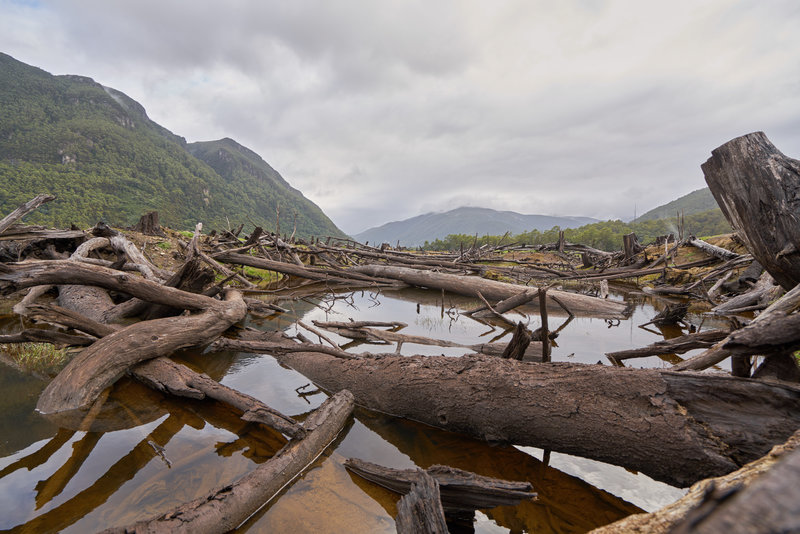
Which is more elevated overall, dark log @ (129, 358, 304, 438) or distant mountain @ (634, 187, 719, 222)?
distant mountain @ (634, 187, 719, 222)

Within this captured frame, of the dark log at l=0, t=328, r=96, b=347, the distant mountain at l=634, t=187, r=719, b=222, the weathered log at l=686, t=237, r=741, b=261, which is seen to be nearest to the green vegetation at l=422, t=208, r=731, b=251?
the weathered log at l=686, t=237, r=741, b=261

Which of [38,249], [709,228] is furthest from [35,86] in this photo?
[709,228]

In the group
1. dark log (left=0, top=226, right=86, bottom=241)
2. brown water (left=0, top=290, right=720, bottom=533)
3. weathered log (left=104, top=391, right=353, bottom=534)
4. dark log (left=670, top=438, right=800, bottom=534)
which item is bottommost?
brown water (left=0, top=290, right=720, bottom=533)

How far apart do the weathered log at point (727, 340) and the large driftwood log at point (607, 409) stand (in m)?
0.37

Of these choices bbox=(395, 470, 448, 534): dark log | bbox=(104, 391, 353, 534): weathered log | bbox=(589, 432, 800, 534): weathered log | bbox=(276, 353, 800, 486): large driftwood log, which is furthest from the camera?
bbox=(276, 353, 800, 486): large driftwood log

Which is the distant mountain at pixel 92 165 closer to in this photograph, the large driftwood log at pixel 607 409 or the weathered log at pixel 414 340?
the weathered log at pixel 414 340

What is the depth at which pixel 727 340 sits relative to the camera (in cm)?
226

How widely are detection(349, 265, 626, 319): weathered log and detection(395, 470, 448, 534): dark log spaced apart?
6130mm

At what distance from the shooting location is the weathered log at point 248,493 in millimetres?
1953

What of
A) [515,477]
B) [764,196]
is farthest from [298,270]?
[764,196]

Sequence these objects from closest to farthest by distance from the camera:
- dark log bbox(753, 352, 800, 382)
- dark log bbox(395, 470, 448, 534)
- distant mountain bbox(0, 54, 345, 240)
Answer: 1. dark log bbox(395, 470, 448, 534)
2. dark log bbox(753, 352, 800, 382)
3. distant mountain bbox(0, 54, 345, 240)

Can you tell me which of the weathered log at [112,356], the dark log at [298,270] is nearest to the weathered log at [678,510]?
the weathered log at [112,356]

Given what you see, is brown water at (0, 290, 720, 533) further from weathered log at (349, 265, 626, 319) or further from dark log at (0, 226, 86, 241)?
dark log at (0, 226, 86, 241)

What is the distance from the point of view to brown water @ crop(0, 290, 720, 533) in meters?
2.37
